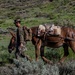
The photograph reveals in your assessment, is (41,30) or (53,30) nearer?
(41,30)

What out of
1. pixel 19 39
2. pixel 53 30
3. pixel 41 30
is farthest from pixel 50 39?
pixel 19 39

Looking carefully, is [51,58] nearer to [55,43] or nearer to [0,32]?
[55,43]

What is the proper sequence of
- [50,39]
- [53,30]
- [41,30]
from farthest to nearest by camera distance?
[50,39]
[53,30]
[41,30]

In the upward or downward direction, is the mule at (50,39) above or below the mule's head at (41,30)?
below

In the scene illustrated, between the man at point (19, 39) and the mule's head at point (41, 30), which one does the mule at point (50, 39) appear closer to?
the mule's head at point (41, 30)

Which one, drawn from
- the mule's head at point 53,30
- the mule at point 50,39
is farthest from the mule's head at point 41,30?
the mule's head at point 53,30

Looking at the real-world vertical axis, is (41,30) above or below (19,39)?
above

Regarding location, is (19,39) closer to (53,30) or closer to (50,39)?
(50,39)

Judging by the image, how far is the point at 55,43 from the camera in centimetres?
1305

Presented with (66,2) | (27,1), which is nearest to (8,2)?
(27,1)

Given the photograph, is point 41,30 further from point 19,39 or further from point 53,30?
point 19,39

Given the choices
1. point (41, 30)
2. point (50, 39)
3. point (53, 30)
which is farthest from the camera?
point (50, 39)

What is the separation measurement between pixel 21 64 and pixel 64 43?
2.98 metres

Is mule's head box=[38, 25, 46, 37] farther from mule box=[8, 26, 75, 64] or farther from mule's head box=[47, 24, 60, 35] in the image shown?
mule's head box=[47, 24, 60, 35]
